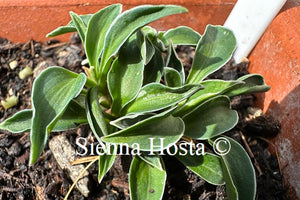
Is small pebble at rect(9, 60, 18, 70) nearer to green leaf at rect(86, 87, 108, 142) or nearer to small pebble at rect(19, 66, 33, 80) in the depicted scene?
small pebble at rect(19, 66, 33, 80)

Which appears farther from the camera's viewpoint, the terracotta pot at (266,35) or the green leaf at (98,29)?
the terracotta pot at (266,35)

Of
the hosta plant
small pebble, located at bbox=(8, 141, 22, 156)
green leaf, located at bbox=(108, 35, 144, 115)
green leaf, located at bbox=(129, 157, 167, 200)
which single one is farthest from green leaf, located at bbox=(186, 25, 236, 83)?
small pebble, located at bbox=(8, 141, 22, 156)

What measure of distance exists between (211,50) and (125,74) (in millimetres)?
311

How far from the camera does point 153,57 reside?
117cm

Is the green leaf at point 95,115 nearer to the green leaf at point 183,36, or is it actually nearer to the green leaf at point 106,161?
the green leaf at point 106,161

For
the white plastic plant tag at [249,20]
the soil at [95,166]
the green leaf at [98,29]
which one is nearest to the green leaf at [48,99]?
the green leaf at [98,29]

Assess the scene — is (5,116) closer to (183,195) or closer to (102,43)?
(102,43)

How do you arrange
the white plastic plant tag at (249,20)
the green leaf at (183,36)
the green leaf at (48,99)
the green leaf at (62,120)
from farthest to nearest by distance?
the white plastic plant tag at (249,20)
the green leaf at (183,36)
the green leaf at (62,120)
the green leaf at (48,99)

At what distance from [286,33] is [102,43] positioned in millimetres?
732

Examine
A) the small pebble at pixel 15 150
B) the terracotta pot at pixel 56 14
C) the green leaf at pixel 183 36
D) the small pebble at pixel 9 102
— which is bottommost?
the small pebble at pixel 15 150

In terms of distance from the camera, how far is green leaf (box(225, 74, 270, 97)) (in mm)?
1089

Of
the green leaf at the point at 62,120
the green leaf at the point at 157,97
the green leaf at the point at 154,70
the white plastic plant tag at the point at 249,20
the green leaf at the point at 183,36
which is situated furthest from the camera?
the white plastic plant tag at the point at 249,20

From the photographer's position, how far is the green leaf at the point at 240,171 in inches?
41.2

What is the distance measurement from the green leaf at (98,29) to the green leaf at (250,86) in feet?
1.35
